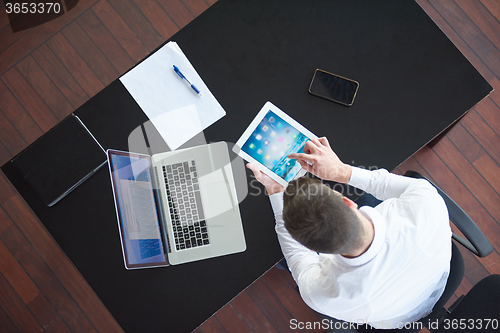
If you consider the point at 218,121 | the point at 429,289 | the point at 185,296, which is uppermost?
the point at 218,121

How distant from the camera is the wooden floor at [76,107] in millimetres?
1962

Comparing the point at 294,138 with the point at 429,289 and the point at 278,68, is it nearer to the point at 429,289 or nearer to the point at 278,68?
the point at 278,68

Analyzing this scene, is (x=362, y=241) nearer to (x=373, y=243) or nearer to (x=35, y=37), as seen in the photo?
(x=373, y=243)

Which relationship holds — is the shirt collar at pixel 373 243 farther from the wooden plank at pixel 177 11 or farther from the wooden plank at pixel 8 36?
the wooden plank at pixel 8 36

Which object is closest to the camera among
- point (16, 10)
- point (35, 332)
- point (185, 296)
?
point (185, 296)

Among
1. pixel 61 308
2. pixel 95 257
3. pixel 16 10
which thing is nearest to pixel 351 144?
pixel 95 257

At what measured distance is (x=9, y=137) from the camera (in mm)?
2102

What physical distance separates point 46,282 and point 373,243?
213 centimetres

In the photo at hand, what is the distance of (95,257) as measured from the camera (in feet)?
3.94

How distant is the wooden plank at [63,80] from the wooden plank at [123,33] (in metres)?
0.42

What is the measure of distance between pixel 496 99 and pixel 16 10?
343 centimetres

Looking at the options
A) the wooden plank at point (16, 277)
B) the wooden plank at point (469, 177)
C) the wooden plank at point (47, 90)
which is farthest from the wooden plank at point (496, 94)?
the wooden plank at point (16, 277)

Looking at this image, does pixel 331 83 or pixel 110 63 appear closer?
pixel 331 83

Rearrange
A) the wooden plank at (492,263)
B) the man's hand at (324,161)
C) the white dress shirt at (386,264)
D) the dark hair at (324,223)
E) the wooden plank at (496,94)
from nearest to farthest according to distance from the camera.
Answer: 1. the dark hair at (324,223)
2. the white dress shirt at (386,264)
3. the man's hand at (324,161)
4. the wooden plank at (492,263)
5. the wooden plank at (496,94)
